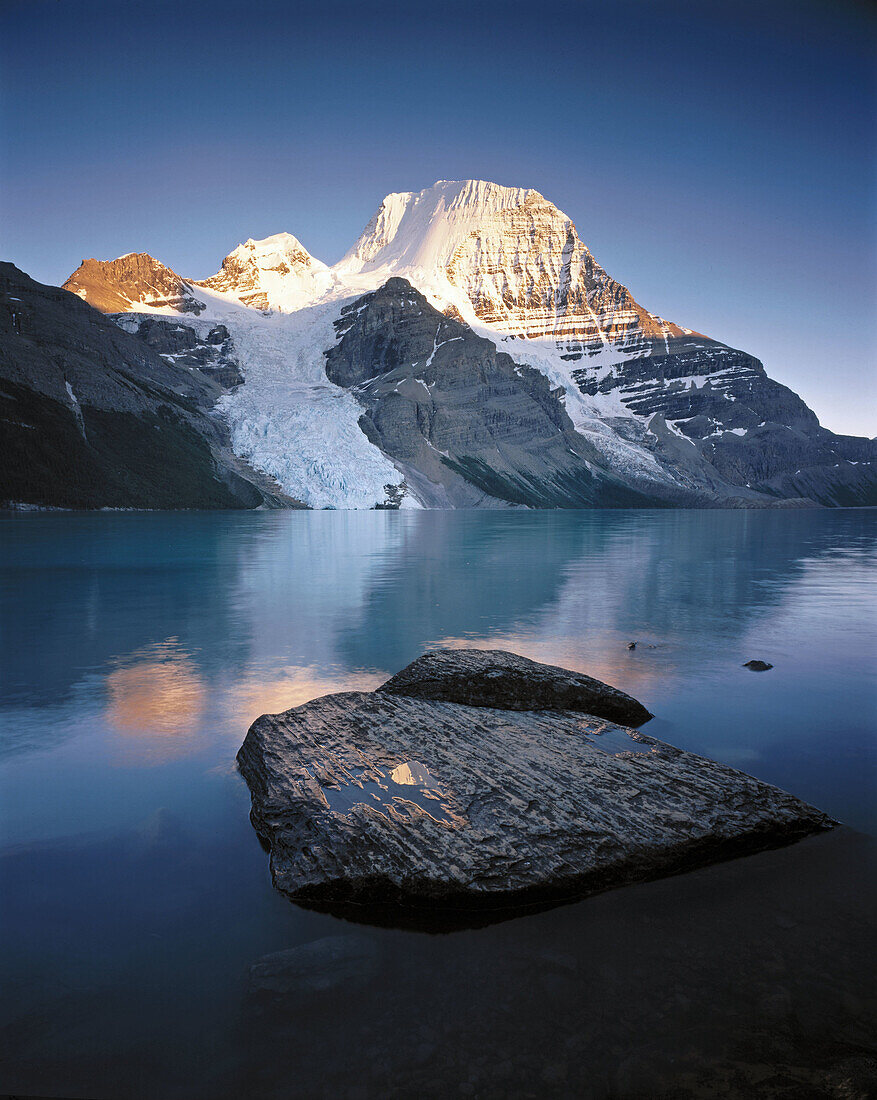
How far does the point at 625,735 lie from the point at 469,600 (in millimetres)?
12201

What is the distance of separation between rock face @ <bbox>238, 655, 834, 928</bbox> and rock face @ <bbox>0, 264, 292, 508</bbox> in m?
97.0

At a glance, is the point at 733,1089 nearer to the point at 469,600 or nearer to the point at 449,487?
the point at 469,600

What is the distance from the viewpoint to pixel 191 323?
19375 cm

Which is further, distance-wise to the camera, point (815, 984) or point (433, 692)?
→ point (433, 692)

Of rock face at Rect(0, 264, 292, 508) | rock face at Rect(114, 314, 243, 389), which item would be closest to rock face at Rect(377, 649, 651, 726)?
rock face at Rect(0, 264, 292, 508)

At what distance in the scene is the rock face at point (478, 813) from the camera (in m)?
4.96

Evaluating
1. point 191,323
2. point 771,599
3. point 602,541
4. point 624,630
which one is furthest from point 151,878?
point 191,323

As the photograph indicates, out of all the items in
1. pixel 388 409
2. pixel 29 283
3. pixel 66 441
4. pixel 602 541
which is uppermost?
pixel 29 283

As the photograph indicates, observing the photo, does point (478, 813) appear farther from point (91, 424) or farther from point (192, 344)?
point (192, 344)

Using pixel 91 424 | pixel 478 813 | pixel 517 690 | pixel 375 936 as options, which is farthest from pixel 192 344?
pixel 375 936

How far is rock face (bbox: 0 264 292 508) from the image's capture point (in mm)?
94938

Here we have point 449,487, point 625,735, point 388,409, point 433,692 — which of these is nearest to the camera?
point 625,735

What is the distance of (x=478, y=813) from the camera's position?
5.70m

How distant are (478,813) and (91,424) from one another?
11795cm
